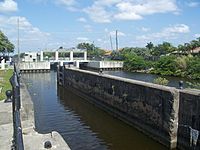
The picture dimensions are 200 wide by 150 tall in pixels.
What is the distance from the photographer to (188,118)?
52.1ft

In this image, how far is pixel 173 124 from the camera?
16656 millimetres

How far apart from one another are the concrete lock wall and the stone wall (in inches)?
13.7

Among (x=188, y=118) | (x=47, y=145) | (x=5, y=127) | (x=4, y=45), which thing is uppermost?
(x=4, y=45)

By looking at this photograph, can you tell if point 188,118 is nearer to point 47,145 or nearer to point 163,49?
point 47,145

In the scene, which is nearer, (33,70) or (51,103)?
(51,103)

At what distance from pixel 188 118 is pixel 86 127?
8.28 m

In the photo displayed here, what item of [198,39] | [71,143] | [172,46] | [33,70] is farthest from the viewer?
[172,46]

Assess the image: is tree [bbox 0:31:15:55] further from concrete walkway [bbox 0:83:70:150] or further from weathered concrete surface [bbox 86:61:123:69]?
concrete walkway [bbox 0:83:70:150]

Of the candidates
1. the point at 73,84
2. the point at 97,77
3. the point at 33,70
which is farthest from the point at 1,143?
the point at 33,70

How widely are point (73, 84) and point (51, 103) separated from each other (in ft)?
32.5

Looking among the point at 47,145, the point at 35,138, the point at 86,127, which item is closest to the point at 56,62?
the point at 86,127

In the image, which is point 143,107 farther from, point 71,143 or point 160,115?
point 71,143

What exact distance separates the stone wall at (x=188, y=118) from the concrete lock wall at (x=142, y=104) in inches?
13.7

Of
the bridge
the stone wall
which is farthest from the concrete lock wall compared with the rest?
the bridge
